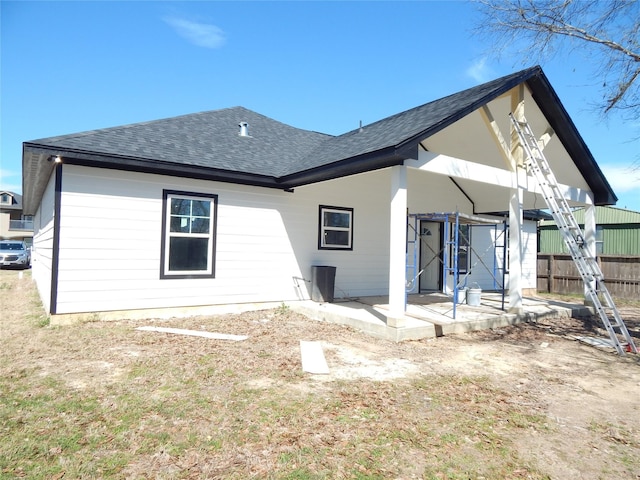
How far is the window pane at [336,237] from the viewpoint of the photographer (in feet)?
31.6

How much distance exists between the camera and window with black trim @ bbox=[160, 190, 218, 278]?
298 inches

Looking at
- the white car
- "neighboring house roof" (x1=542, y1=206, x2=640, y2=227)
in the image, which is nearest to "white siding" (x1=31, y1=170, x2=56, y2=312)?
the white car

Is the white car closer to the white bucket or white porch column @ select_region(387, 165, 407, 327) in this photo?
white porch column @ select_region(387, 165, 407, 327)

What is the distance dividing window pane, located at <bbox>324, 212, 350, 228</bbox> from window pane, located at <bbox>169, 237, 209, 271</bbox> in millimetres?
3100

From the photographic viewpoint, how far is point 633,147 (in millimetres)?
8438

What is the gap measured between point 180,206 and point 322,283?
3638mm

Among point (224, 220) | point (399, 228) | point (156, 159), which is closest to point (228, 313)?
point (224, 220)

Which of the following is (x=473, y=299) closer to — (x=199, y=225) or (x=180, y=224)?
(x=199, y=225)

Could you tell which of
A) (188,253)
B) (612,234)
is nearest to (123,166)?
(188,253)

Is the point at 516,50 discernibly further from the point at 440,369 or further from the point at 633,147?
the point at 440,369

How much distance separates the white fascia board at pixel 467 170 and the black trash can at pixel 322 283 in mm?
3560

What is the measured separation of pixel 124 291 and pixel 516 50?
946cm

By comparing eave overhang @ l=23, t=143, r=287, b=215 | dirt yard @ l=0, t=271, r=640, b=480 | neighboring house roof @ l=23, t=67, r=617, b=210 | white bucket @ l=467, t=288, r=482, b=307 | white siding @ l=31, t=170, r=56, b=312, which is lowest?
dirt yard @ l=0, t=271, r=640, b=480

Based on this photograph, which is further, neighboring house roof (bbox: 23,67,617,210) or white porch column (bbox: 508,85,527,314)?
white porch column (bbox: 508,85,527,314)
